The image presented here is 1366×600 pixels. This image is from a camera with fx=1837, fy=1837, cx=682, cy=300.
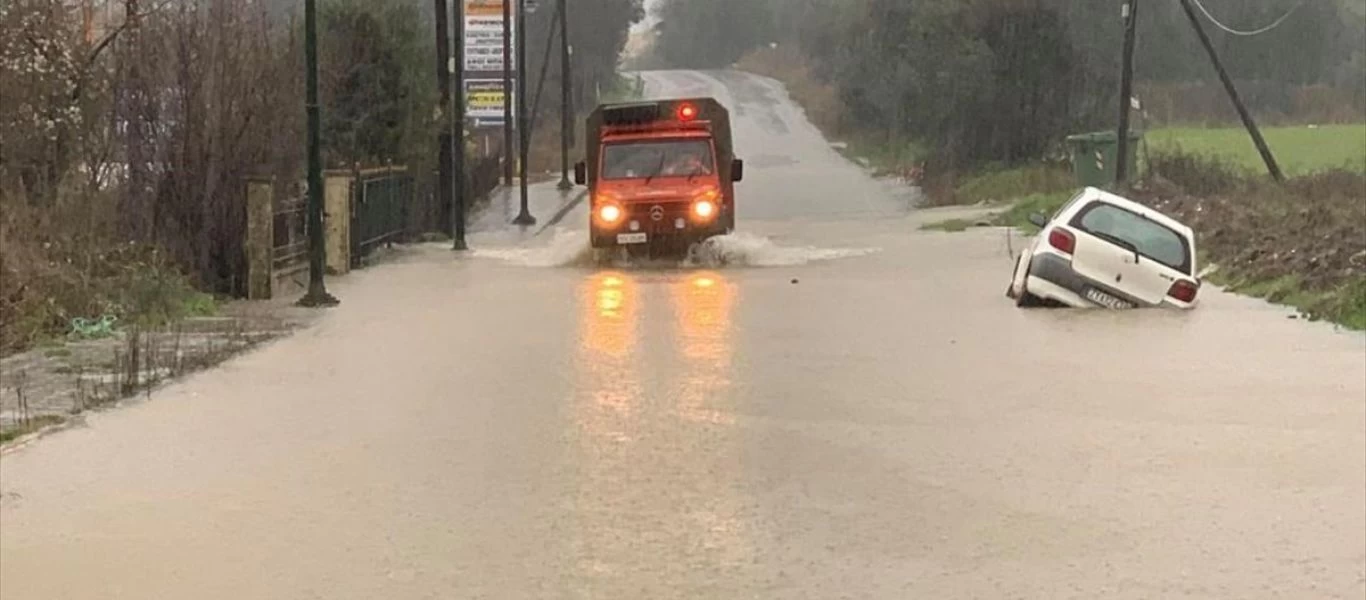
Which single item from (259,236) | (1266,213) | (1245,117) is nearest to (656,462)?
(259,236)

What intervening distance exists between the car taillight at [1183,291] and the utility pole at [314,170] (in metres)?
8.67

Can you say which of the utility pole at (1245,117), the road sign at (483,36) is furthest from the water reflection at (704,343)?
the road sign at (483,36)

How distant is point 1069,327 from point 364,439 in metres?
7.87

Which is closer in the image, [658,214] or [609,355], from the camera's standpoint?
[609,355]

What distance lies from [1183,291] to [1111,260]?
79 cm

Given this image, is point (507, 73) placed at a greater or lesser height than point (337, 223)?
greater

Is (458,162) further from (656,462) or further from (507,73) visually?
(656,462)

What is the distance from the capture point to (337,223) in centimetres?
2428

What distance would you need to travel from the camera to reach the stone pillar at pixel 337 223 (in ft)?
79.0

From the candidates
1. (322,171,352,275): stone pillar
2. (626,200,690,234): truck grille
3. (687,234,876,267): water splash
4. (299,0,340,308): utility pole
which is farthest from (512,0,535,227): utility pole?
(299,0,340,308): utility pole

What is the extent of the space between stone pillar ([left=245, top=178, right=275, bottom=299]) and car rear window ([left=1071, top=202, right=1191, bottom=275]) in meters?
8.63

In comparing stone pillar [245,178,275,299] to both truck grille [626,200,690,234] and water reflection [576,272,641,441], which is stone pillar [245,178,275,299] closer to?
water reflection [576,272,641,441]

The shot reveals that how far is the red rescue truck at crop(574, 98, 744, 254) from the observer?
25.3 metres

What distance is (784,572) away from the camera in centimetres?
785
